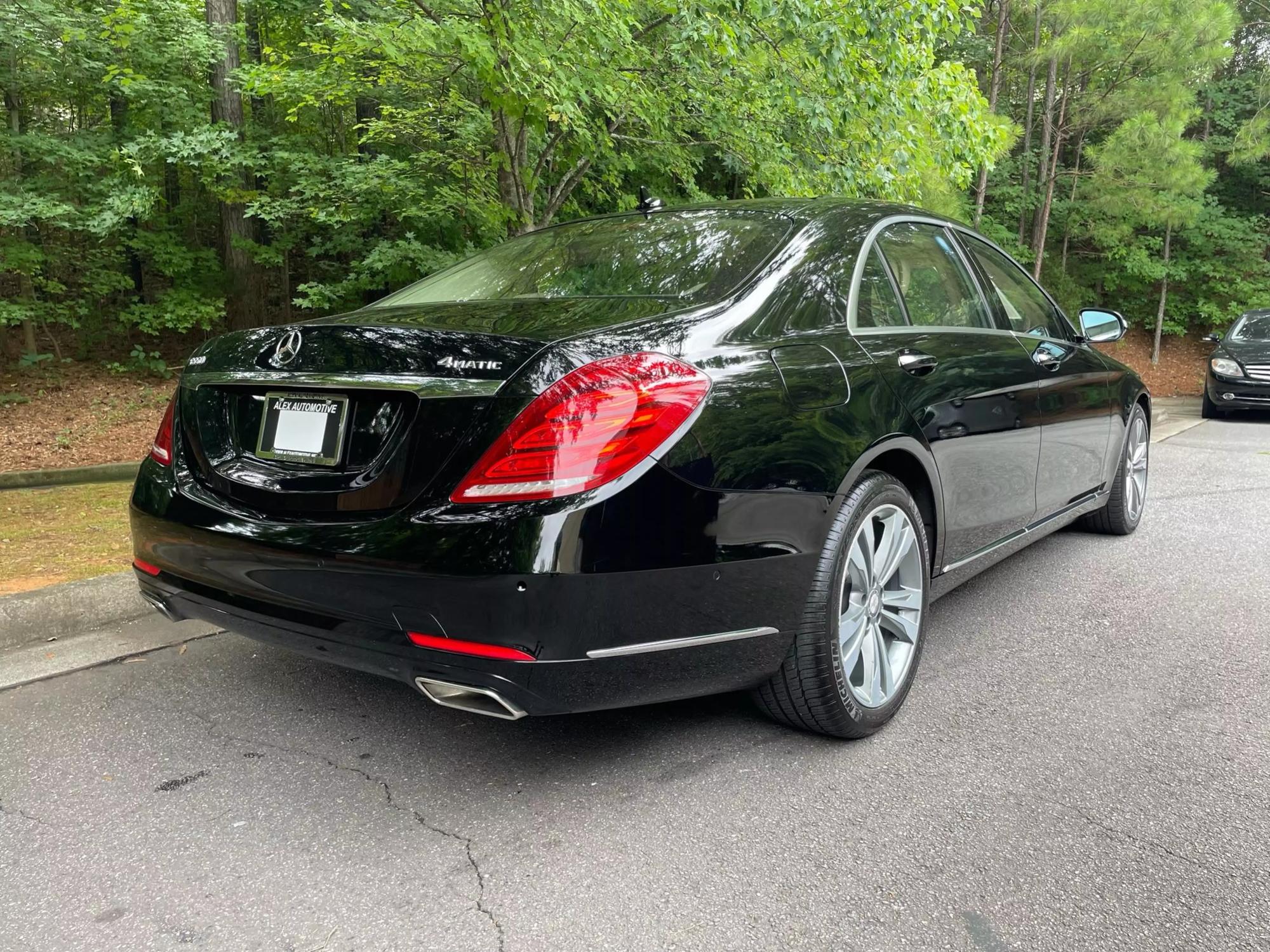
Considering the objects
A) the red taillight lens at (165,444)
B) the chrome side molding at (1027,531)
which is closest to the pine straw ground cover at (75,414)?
the red taillight lens at (165,444)

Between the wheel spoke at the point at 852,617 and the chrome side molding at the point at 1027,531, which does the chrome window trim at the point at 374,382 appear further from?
the chrome side molding at the point at 1027,531

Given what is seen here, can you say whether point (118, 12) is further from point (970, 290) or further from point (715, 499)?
point (715, 499)

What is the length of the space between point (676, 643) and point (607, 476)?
1.46ft

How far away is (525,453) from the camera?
1918 mm

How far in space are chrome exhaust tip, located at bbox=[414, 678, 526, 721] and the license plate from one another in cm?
56

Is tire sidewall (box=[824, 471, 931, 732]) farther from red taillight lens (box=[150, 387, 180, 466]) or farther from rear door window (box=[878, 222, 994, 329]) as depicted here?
red taillight lens (box=[150, 387, 180, 466])

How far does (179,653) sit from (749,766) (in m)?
2.11

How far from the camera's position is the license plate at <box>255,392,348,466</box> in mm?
2125

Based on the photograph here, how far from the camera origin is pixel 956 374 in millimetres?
3016

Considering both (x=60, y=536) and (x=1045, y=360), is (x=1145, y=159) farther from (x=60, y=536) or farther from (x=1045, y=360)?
(x=60, y=536)

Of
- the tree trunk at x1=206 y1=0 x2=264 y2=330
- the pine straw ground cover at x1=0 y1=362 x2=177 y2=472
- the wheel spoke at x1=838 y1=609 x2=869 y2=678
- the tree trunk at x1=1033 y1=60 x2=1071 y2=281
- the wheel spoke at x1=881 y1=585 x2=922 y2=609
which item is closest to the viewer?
the wheel spoke at x1=838 y1=609 x2=869 y2=678

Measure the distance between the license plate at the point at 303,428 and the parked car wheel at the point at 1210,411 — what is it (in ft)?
41.9

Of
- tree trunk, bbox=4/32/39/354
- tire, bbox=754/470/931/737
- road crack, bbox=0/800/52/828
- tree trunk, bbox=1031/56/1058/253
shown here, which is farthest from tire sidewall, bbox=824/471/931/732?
tree trunk, bbox=1031/56/1058/253

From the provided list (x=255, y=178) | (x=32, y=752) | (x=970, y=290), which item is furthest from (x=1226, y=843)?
(x=255, y=178)
